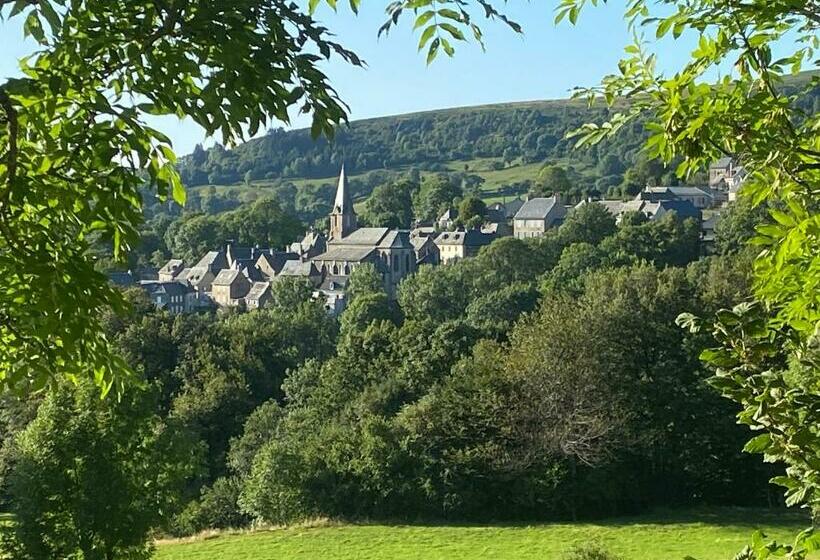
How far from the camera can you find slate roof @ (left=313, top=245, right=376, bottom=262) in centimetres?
8838

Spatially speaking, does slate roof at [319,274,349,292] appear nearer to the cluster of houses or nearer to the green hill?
the cluster of houses

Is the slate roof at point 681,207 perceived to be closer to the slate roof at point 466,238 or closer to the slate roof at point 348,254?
the slate roof at point 466,238

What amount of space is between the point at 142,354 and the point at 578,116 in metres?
168

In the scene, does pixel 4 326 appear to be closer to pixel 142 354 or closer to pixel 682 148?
pixel 682 148

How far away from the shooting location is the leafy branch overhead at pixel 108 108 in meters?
2.88

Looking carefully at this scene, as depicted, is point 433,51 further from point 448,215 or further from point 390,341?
point 448,215

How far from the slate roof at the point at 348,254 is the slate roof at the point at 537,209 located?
1576cm

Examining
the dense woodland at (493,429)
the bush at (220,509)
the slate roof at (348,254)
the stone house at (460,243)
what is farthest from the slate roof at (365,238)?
the bush at (220,509)

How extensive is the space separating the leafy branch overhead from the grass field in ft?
59.6

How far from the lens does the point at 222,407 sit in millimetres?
36938

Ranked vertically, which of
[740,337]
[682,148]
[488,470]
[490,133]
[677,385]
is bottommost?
[488,470]

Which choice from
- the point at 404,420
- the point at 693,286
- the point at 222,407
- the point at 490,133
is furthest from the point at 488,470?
the point at 490,133

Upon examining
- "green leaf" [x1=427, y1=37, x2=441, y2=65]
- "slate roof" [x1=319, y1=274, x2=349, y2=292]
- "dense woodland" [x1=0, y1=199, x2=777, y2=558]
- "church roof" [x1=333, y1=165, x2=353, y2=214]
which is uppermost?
"church roof" [x1=333, y1=165, x2=353, y2=214]

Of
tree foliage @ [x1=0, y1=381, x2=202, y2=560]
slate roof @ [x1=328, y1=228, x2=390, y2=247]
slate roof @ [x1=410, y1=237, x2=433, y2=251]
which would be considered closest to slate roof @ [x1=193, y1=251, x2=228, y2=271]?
slate roof @ [x1=328, y1=228, x2=390, y2=247]
